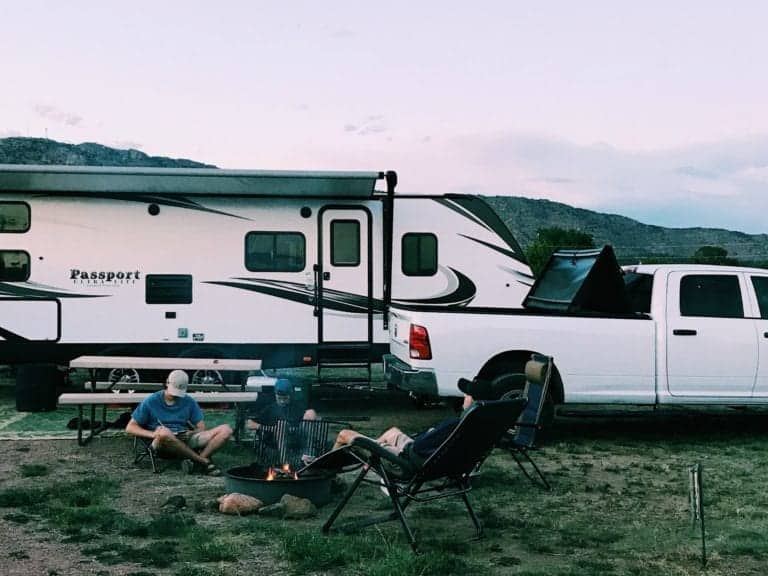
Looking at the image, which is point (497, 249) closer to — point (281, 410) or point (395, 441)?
point (281, 410)

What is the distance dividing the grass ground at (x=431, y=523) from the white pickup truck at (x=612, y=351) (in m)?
0.57

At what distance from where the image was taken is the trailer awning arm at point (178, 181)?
11.4 metres

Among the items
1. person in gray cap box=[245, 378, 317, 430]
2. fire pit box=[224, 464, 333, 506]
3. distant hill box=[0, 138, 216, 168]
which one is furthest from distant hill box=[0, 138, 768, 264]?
fire pit box=[224, 464, 333, 506]

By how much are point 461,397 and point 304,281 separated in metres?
2.98

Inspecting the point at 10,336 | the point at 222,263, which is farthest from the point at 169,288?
the point at 10,336

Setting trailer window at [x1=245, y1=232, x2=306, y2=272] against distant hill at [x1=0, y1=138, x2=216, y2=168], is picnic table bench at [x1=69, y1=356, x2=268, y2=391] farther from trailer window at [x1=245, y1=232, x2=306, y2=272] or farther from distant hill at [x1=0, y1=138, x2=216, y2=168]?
distant hill at [x1=0, y1=138, x2=216, y2=168]

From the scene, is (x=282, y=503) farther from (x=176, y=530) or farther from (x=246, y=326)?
(x=246, y=326)

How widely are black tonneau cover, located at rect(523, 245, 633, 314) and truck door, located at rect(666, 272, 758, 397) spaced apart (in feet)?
1.85

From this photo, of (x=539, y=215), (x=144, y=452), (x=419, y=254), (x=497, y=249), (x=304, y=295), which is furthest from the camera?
(x=539, y=215)

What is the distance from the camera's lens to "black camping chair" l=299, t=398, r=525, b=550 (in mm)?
5957

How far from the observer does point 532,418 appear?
7.94m

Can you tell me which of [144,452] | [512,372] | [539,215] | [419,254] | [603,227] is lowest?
[144,452]

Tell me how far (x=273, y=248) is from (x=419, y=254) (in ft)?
5.91

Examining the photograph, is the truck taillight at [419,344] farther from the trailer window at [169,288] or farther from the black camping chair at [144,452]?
the trailer window at [169,288]
